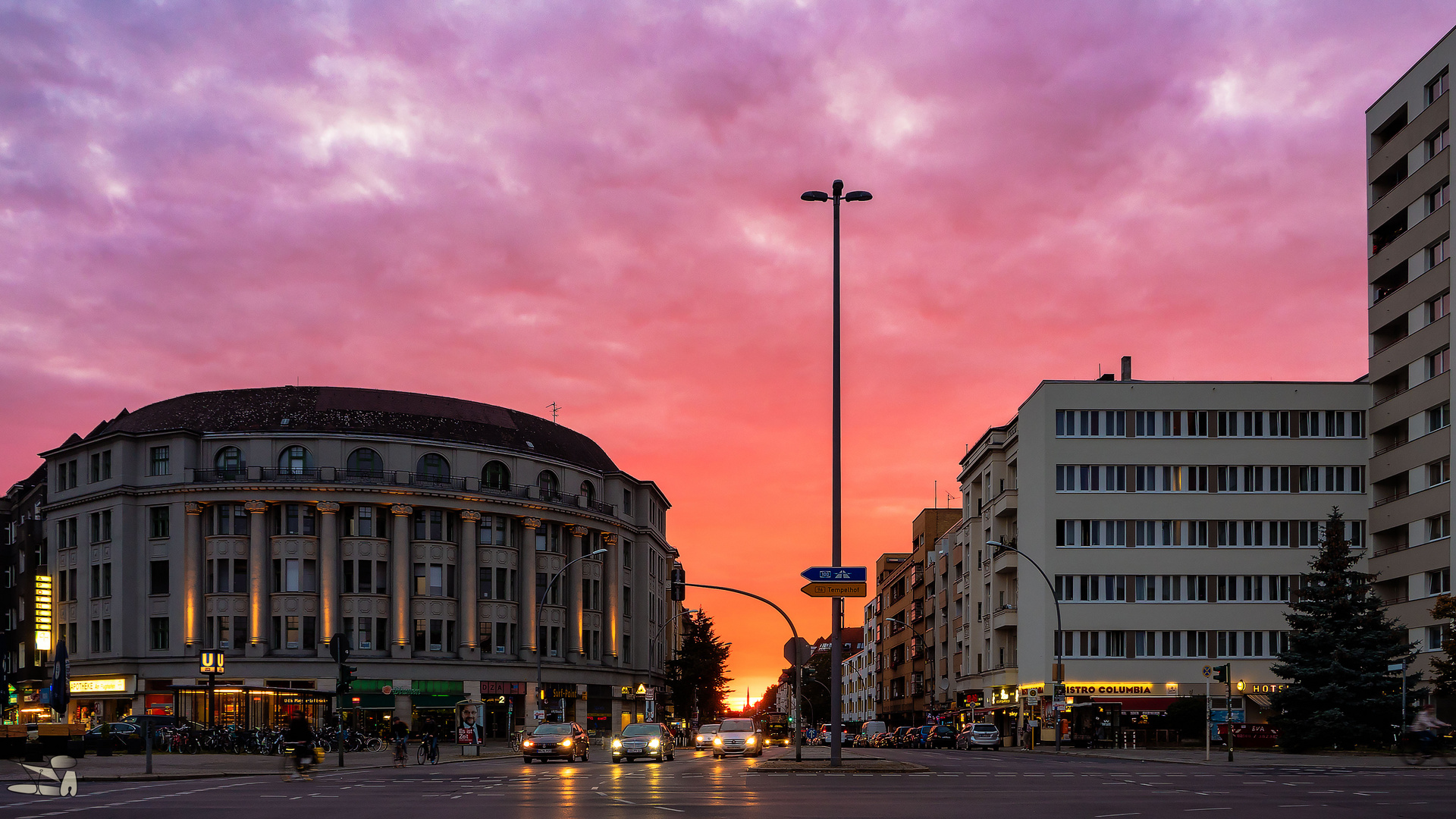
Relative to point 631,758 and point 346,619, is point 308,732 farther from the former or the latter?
point 346,619

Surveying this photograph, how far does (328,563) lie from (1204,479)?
48874mm

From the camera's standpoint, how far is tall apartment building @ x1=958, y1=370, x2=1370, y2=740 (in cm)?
7688

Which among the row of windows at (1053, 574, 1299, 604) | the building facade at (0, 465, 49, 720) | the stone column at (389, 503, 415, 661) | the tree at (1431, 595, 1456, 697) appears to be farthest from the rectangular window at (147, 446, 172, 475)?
the tree at (1431, 595, 1456, 697)

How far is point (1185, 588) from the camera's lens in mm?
77000

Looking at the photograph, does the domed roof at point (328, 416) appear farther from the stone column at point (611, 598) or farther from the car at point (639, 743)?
the car at point (639, 743)

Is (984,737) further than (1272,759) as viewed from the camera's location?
Yes

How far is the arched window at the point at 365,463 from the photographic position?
8375 cm

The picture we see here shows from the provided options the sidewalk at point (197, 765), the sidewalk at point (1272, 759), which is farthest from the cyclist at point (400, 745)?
the sidewalk at point (1272, 759)

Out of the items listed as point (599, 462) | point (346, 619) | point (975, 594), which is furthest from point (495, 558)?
point (975, 594)

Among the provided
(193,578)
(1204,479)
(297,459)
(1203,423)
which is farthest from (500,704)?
(1203,423)

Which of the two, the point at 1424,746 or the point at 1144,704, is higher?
the point at 1424,746

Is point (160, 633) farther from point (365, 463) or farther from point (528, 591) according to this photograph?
point (528, 591)

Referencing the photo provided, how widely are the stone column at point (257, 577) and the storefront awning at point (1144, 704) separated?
45.8 metres

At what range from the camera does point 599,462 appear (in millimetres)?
106375
